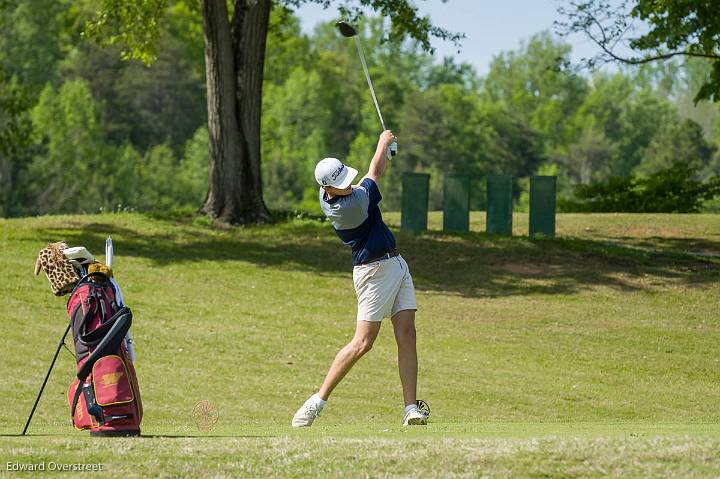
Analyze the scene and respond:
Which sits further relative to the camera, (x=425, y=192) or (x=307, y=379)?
(x=425, y=192)

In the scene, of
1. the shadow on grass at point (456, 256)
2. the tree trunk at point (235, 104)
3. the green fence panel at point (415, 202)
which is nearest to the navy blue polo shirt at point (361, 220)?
the shadow on grass at point (456, 256)

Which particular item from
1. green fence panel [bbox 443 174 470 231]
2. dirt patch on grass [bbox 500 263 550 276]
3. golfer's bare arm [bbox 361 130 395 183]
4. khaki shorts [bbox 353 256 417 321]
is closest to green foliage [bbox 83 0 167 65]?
green fence panel [bbox 443 174 470 231]

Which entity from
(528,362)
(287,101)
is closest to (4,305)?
(528,362)

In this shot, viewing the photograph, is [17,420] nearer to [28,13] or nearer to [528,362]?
[528,362]

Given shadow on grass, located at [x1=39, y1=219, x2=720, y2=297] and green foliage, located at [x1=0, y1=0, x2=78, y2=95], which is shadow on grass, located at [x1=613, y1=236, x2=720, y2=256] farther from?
green foliage, located at [x1=0, y1=0, x2=78, y2=95]

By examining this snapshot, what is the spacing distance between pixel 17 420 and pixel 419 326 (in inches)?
313

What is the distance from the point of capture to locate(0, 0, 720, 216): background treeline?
81312mm

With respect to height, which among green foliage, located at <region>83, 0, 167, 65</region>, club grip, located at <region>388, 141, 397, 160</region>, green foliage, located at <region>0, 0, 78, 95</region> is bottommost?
club grip, located at <region>388, 141, 397, 160</region>

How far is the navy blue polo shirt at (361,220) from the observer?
388 inches

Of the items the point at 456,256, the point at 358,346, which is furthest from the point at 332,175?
the point at 456,256

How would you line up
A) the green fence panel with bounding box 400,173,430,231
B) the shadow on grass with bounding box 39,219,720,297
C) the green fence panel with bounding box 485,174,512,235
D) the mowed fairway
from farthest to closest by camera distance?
the green fence panel with bounding box 485,174,512,235 → the green fence panel with bounding box 400,173,430,231 → the shadow on grass with bounding box 39,219,720,297 → the mowed fairway

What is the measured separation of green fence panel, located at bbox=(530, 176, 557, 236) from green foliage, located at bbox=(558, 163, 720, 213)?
11.2 m

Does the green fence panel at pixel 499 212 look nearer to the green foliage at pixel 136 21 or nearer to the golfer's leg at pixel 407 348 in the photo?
the green foliage at pixel 136 21

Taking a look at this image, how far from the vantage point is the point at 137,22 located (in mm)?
28266
